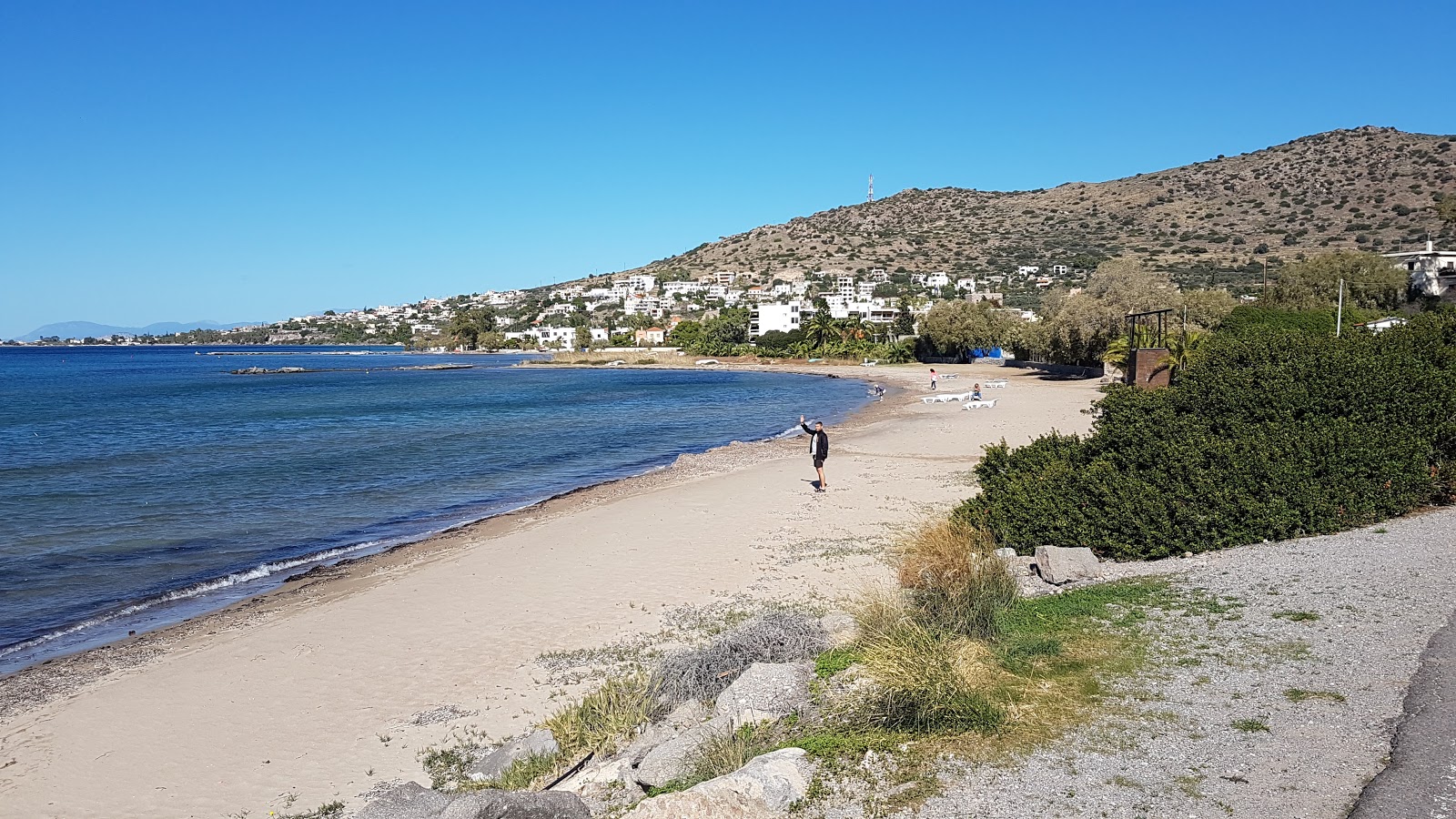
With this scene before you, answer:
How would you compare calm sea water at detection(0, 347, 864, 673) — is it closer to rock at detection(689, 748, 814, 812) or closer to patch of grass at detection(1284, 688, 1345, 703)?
rock at detection(689, 748, 814, 812)

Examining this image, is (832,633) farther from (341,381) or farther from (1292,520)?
(341,381)

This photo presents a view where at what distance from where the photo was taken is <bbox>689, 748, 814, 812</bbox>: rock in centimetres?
505

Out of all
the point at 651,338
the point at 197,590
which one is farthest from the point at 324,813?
the point at 651,338

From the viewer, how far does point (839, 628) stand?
9164 mm

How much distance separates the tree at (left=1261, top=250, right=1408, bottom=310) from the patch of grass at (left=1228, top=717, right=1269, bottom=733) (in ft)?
149

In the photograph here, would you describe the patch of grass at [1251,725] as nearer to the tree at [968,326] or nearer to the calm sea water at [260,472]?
the calm sea water at [260,472]

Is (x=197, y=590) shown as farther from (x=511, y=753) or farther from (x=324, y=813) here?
(x=511, y=753)

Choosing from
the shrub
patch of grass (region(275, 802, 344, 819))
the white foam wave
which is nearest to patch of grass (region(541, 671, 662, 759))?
the shrub

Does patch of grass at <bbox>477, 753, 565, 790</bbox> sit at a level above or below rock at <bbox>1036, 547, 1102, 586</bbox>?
below

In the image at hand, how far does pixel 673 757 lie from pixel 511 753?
1692 millimetres

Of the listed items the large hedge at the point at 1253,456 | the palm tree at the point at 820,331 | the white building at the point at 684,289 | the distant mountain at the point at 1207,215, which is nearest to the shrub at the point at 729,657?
the large hedge at the point at 1253,456

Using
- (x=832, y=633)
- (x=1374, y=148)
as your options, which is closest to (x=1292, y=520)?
(x=832, y=633)

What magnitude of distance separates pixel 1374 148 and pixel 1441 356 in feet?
420

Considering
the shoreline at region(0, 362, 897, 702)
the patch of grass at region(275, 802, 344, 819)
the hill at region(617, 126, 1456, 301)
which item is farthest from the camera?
the hill at region(617, 126, 1456, 301)
